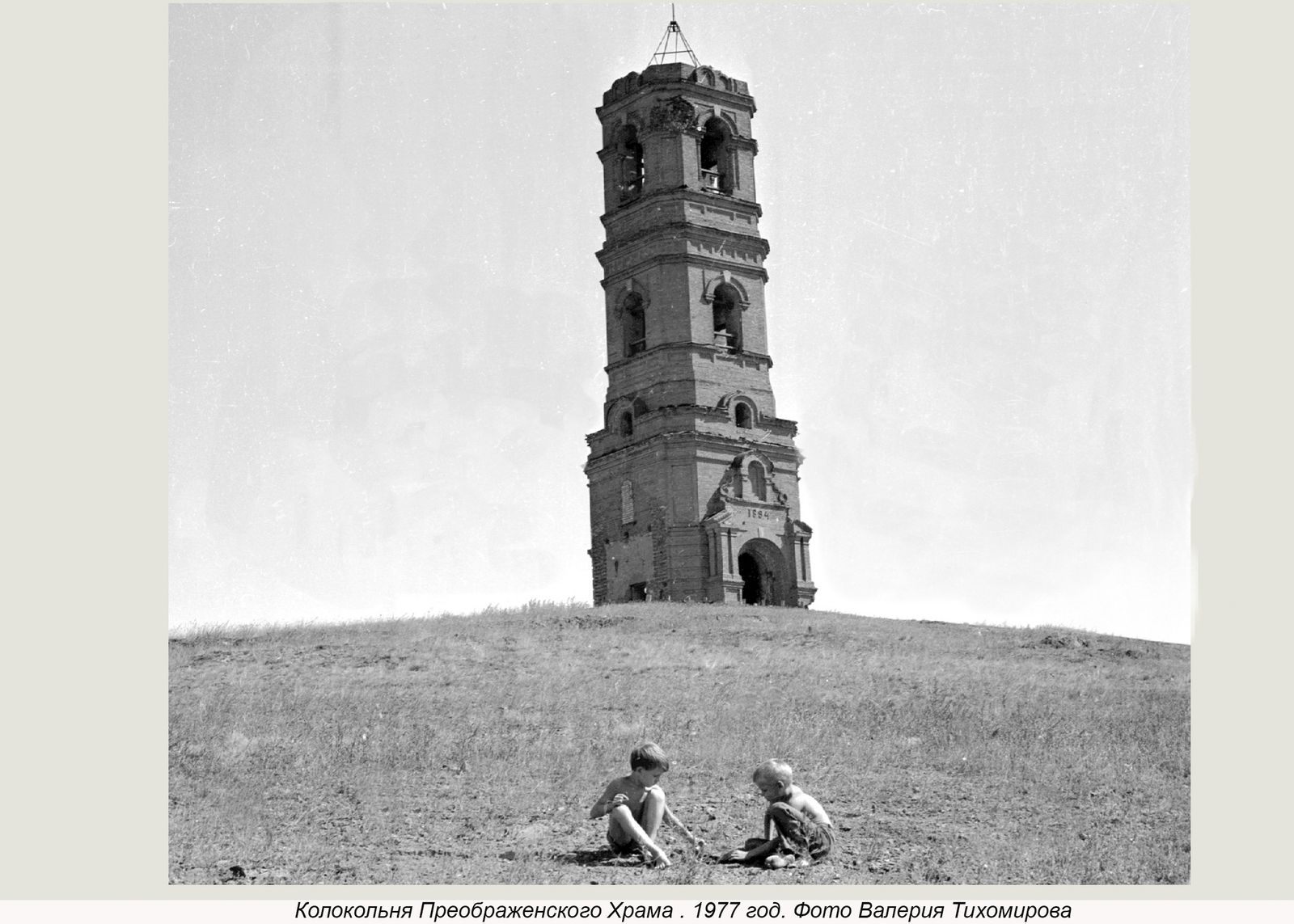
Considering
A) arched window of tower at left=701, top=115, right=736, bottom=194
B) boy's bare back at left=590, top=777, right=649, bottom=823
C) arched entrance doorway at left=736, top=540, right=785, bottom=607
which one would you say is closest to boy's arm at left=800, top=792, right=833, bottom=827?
boy's bare back at left=590, top=777, right=649, bottom=823

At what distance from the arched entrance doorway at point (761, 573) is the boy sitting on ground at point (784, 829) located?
2863cm

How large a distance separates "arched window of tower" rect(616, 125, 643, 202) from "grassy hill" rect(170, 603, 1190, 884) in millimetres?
16696

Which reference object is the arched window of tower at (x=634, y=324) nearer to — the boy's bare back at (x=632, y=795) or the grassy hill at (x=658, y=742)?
the grassy hill at (x=658, y=742)

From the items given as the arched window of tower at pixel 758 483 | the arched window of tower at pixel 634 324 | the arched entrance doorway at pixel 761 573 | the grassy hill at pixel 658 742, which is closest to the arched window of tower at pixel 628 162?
the arched window of tower at pixel 634 324

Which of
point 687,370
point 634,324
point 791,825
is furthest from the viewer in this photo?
point 634,324

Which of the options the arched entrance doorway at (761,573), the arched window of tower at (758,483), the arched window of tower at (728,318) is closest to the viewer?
the arched entrance doorway at (761,573)

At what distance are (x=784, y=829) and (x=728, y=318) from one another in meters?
31.9

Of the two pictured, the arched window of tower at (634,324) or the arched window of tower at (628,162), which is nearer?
the arched window of tower at (634,324)

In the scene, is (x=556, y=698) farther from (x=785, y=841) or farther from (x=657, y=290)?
(x=657, y=290)

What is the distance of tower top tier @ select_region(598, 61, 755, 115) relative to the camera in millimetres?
44375

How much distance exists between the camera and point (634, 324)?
44.5 m

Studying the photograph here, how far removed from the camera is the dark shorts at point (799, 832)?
513 inches

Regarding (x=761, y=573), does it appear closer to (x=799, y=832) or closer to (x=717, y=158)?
(x=717, y=158)

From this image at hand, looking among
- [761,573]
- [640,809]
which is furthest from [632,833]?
[761,573]
